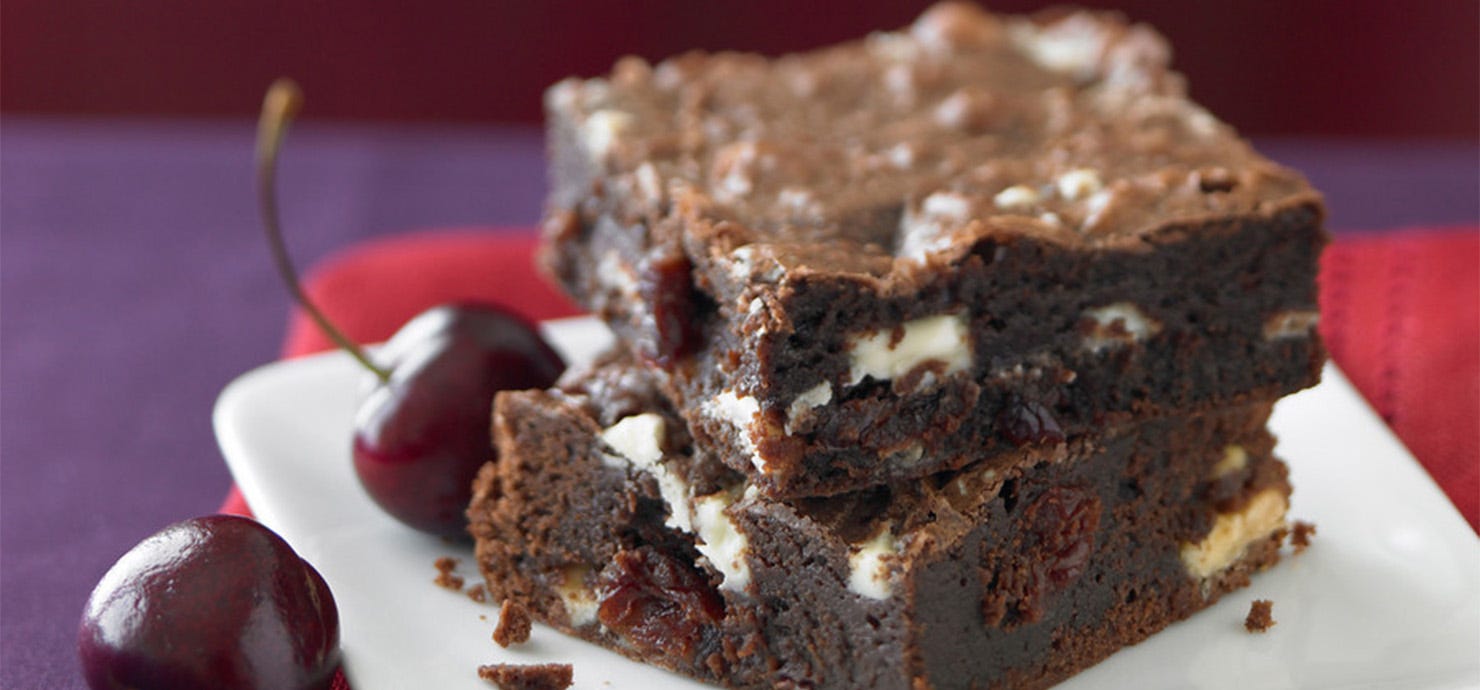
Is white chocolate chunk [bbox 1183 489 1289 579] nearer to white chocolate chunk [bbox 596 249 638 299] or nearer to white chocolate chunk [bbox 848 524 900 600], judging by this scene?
white chocolate chunk [bbox 848 524 900 600]

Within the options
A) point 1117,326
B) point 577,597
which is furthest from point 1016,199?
point 577,597

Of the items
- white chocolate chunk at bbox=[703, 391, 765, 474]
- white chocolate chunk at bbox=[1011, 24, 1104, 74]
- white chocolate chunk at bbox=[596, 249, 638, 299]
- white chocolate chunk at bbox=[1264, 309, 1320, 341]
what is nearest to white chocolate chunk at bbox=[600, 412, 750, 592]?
white chocolate chunk at bbox=[703, 391, 765, 474]

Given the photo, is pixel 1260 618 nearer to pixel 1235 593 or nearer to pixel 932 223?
pixel 1235 593

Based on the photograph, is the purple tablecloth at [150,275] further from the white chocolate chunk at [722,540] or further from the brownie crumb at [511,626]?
the white chocolate chunk at [722,540]

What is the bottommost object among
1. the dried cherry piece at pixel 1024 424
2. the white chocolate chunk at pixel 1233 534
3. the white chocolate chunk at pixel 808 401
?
the white chocolate chunk at pixel 1233 534

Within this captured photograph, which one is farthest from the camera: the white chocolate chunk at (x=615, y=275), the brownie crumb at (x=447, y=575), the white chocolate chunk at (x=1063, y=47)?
the white chocolate chunk at (x=1063, y=47)

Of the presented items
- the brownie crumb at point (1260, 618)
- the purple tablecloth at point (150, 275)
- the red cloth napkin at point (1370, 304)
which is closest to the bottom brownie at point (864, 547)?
the brownie crumb at point (1260, 618)
